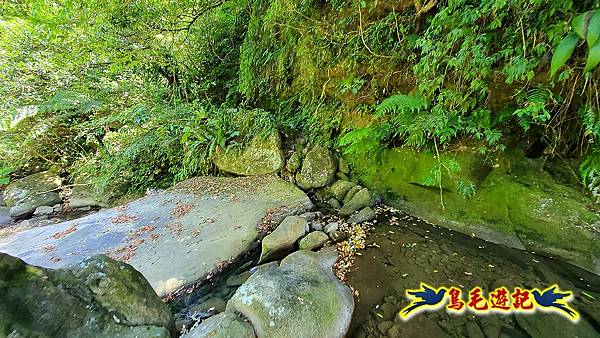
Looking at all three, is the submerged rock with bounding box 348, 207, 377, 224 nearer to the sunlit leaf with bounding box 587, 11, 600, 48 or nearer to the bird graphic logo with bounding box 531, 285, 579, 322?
the bird graphic logo with bounding box 531, 285, 579, 322

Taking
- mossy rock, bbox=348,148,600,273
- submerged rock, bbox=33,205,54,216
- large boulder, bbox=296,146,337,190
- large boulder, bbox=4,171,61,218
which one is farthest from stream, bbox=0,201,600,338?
large boulder, bbox=4,171,61,218

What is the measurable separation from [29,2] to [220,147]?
3.47 metres

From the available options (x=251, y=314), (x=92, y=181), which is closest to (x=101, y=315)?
(x=251, y=314)

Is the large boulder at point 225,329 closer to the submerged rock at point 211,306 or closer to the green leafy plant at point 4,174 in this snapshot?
the submerged rock at point 211,306

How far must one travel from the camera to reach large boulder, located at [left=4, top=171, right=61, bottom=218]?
621 centimetres

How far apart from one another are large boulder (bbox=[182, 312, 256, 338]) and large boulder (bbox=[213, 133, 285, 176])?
10.4 ft

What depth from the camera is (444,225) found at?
3.35m

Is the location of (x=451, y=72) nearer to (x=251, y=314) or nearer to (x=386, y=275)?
(x=386, y=275)

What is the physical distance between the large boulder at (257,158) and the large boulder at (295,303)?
2764 millimetres

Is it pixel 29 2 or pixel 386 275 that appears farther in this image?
pixel 29 2

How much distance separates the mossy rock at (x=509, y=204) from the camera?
2.67 metres

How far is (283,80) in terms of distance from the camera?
5.80m

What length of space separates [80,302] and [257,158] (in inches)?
150

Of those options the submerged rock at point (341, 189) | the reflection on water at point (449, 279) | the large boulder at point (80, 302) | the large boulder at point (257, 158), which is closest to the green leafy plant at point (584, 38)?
the reflection on water at point (449, 279)
